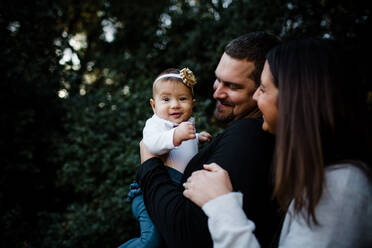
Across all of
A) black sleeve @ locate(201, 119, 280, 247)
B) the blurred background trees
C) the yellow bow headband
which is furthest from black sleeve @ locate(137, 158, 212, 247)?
the blurred background trees

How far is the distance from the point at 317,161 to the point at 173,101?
4.58 ft

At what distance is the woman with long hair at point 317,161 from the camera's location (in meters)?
1.09

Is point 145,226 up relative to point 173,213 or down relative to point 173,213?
down

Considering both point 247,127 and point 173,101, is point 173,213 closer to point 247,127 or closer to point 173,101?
point 247,127

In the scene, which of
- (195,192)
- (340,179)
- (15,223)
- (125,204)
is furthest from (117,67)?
(340,179)

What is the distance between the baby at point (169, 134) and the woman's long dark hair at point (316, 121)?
800 mm

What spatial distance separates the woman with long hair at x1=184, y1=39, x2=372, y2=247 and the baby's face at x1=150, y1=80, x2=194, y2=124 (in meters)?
1.08

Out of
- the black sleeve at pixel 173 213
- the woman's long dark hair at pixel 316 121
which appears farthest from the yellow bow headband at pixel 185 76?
the woman's long dark hair at pixel 316 121

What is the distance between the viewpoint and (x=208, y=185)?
1.33m

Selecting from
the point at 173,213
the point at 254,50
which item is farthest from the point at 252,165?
the point at 254,50

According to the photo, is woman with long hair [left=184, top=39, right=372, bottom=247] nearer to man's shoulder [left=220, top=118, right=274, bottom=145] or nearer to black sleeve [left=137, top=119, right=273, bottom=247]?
black sleeve [left=137, top=119, right=273, bottom=247]

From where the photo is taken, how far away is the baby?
6.26 ft

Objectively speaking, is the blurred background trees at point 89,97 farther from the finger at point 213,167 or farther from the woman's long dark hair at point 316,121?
the woman's long dark hair at point 316,121

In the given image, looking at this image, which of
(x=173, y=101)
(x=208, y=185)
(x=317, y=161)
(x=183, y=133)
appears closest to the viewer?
(x=317, y=161)
